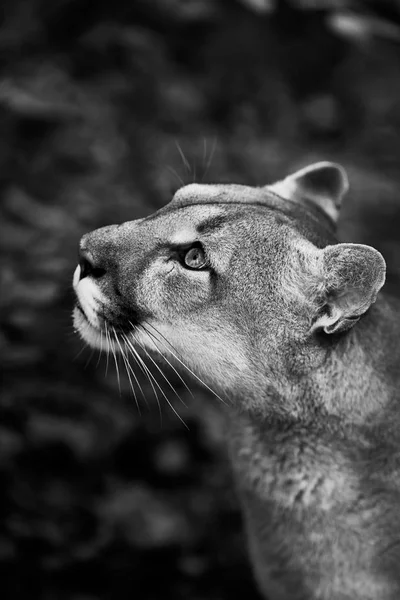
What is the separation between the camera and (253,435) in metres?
4.48

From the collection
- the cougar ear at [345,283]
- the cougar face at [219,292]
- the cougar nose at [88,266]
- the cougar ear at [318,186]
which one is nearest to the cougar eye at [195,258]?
the cougar face at [219,292]

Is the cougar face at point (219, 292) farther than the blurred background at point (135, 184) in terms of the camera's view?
No

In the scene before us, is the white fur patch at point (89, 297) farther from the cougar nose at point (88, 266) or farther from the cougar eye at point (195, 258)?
the cougar eye at point (195, 258)

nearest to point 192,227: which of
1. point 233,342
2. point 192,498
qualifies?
point 233,342

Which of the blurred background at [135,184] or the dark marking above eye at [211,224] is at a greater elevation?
the dark marking above eye at [211,224]

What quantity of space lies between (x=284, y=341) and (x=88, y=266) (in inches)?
42.4

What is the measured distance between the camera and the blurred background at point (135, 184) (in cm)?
590

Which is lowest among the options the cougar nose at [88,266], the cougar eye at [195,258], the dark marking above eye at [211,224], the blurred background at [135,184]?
the blurred background at [135,184]

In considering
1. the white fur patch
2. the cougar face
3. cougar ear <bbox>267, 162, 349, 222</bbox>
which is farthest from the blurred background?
the cougar face

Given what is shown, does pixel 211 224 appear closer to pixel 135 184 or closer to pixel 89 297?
pixel 89 297

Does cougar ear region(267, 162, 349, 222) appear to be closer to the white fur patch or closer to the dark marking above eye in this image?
the dark marking above eye

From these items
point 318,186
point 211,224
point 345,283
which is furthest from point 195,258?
point 318,186

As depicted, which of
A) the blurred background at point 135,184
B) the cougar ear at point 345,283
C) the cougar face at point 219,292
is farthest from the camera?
the blurred background at point 135,184

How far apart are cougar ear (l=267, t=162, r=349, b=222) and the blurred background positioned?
62 centimetres
